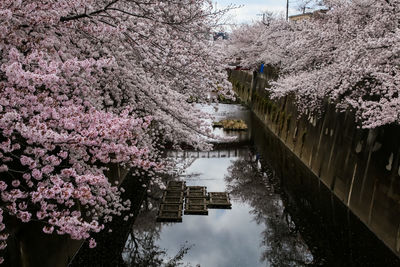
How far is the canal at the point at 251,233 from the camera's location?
40.3 ft

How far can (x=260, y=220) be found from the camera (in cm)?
1556

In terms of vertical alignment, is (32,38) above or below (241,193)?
above

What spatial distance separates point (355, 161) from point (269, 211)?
4526mm

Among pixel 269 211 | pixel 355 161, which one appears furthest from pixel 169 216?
pixel 355 161

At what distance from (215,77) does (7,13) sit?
7.28 metres

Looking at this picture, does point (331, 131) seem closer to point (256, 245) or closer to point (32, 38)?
point (256, 245)

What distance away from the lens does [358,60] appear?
12320 millimetres

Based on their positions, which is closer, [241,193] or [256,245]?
[256,245]

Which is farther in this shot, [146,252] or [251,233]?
[251,233]

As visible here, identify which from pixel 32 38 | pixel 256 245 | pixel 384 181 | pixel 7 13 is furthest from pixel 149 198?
pixel 7 13

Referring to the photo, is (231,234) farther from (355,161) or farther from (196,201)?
(355,161)

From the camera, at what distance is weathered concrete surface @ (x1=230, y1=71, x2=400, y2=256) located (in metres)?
12.3

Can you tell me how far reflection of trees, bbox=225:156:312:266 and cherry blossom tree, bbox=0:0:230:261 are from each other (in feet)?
18.4

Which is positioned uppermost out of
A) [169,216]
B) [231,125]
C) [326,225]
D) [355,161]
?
[355,161]
